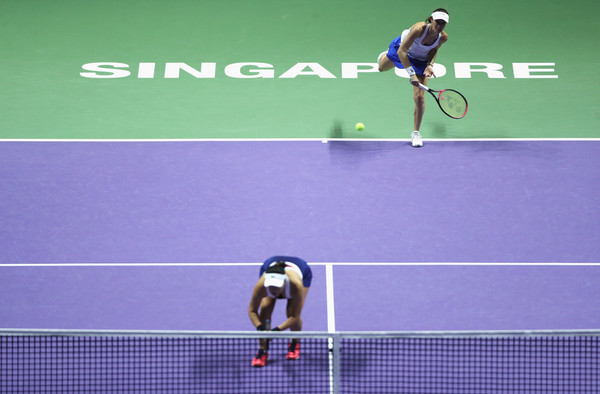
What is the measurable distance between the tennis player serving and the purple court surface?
689 millimetres

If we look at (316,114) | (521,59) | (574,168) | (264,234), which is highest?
(521,59)

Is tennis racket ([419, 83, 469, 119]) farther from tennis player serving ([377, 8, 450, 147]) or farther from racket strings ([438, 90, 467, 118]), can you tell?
tennis player serving ([377, 8, 450, 147])

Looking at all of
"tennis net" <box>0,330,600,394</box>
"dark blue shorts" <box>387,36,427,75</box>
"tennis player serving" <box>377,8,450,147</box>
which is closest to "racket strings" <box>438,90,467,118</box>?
"tennis player serving" <box>377,8,450,147</box>

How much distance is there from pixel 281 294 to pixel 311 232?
3.11 m

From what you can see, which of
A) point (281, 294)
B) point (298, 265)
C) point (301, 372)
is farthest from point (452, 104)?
point (301, 372)

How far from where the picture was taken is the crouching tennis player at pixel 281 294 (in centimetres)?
984

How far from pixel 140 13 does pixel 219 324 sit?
10.4 metres

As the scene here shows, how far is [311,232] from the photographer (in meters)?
13.1

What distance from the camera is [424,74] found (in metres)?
15.2

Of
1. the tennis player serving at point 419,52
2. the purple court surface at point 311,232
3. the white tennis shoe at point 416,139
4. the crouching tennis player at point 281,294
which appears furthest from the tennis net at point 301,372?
the tennis player serving at point 419,52

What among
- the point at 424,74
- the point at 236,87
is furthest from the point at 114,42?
the point at 424,74

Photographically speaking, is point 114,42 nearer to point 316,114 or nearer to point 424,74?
point 316,114

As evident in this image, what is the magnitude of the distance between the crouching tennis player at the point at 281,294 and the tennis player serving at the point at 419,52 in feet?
17.6

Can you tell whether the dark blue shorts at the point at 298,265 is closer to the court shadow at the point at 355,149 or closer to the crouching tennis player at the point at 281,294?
the crouching tennis player at the point at 281,294
